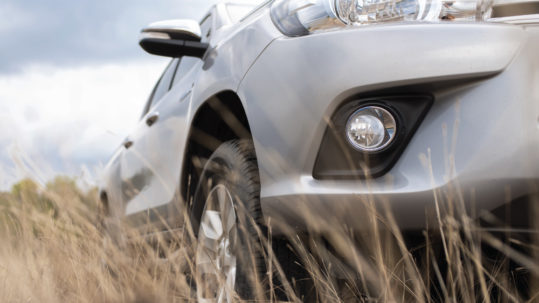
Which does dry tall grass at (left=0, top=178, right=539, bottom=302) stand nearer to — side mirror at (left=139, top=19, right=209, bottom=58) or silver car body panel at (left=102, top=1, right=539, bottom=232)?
silver car body panel at (left=102, top=1, right=539, bottom=232)

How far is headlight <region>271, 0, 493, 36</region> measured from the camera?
1571 millimetres

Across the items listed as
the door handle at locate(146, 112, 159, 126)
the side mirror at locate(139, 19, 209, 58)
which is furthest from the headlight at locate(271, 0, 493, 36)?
the door handle at locate(146, 112, 159, 126)

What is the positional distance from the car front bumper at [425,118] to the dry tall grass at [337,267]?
48mm

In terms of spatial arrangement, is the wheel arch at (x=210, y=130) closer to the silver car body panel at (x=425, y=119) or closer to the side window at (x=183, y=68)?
the silver car body panel at (x=425, y=119)

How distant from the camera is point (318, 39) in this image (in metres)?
1.61

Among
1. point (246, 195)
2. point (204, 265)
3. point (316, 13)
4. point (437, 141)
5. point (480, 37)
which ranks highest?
point (316, 13)

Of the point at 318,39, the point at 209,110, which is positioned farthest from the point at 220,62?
the point at 318,39

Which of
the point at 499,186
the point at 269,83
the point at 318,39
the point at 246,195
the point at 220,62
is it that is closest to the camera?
the point at 499,186

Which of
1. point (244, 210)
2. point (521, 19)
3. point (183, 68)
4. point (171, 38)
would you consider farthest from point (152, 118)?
point (521, 19)

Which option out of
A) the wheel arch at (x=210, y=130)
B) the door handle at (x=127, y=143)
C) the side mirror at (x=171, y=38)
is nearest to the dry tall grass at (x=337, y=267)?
the wheel arch at (x=210, y=130)

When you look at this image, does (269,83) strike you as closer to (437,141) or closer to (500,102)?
(437,141)

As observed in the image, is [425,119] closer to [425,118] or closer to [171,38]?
[425,118]

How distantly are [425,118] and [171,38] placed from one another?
4.35 feet

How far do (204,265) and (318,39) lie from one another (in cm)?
105
